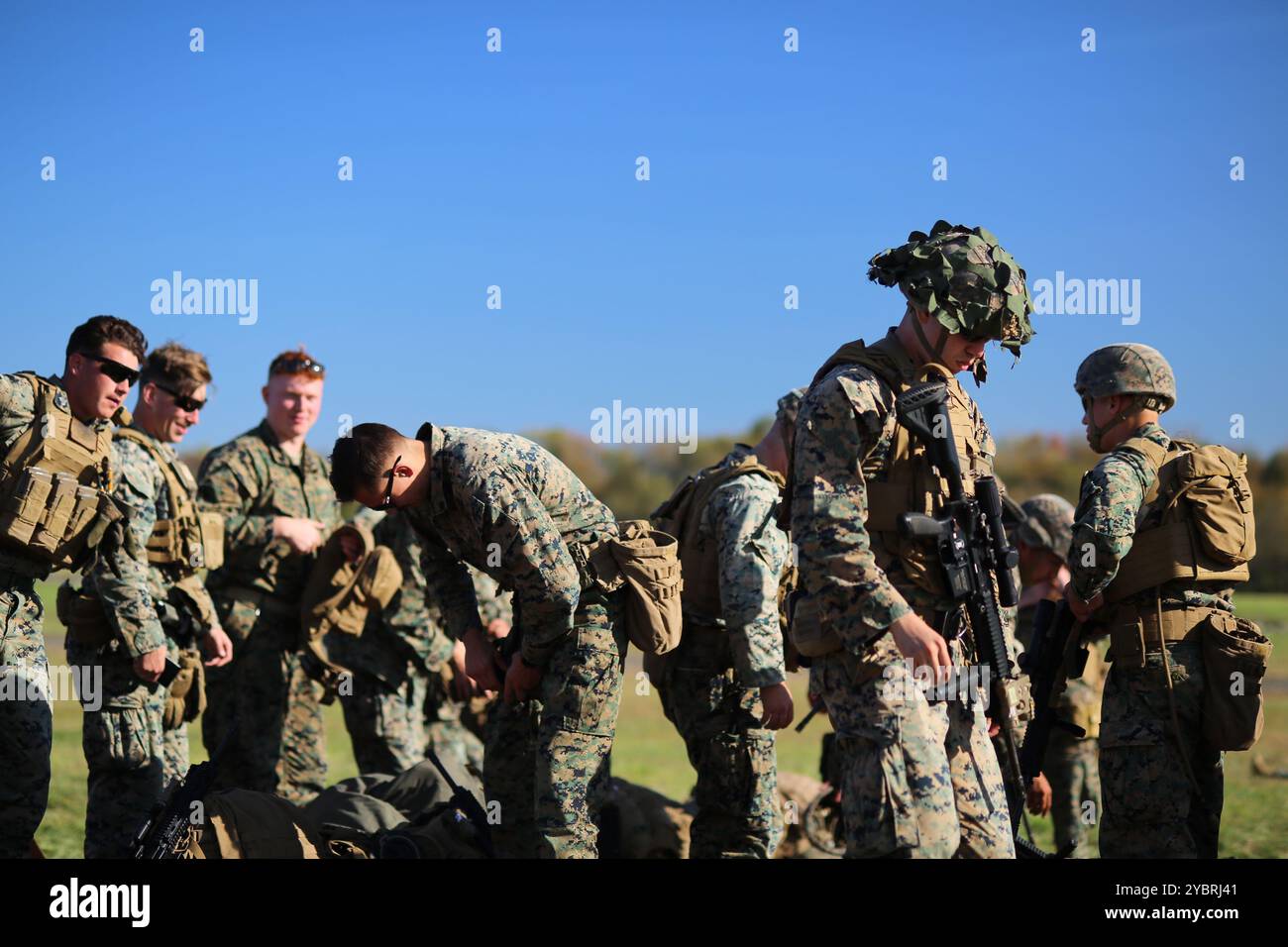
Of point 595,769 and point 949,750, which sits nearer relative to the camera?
point 949,750

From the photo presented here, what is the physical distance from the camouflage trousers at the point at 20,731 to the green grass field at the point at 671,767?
1.78 m

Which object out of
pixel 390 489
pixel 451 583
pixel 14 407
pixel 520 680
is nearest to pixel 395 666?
pixel 451 583

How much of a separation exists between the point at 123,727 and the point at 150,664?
0.38 metres

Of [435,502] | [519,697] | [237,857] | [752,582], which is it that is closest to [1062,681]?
[752,582]

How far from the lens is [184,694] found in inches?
281

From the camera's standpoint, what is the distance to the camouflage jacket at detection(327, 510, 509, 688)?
8453mm

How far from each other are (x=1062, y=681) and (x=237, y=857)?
148 inches

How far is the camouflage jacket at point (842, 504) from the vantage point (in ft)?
14.1

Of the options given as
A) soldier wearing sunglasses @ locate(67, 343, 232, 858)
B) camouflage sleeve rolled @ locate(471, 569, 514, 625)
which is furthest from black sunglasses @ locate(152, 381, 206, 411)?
camouflage sleeve rolled @ locate(471, 569, 514, 625)

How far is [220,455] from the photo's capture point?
8.51m

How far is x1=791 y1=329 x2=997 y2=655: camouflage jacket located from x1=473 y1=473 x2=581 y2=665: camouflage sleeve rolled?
1191 mm

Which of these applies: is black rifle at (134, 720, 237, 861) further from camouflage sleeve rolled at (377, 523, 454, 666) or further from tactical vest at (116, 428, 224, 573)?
camouflage sleeve rolled at (377, 523, 454, 666)

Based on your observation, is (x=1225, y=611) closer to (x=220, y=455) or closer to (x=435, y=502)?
(x=435, y=502)

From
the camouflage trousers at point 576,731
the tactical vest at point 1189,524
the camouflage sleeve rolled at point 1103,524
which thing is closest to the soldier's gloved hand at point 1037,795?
the tactical vest at point 1189,524
